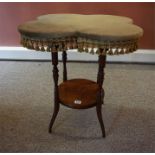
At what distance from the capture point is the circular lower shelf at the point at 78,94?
5.63ft

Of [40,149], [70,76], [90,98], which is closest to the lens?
[40,149]

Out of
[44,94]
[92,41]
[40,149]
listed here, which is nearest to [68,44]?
[92,41]

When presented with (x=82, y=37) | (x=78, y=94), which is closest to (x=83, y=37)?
(x=82, y=37)

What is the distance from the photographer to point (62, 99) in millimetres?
1761

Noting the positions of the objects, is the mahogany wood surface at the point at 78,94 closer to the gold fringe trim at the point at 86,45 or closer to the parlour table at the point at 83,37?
the parlour table at the point at 83,37

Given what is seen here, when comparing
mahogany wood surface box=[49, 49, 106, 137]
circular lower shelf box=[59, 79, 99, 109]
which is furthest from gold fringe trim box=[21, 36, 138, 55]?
circular lower shelf box=[59, 79, 99, 109]

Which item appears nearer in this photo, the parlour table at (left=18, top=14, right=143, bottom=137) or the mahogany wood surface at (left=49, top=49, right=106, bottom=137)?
the parlour table at (left=18, top=14, right=143, bottom=137)

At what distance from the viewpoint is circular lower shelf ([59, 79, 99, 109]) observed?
1717mm

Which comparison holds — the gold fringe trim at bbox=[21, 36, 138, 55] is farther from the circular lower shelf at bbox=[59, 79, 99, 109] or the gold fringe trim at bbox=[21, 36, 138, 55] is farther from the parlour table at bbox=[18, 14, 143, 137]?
the circular lower shelf at bbox=[59, 79, 99, 109]

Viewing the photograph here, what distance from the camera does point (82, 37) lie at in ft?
4.81

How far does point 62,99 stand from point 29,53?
4.87ft

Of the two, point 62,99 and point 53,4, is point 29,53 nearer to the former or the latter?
point 53,4

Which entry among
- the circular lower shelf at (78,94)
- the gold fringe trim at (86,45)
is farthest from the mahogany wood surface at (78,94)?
the gold fringe trim at (86,45)

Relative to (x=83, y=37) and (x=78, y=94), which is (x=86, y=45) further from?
(x=78, y=94)
